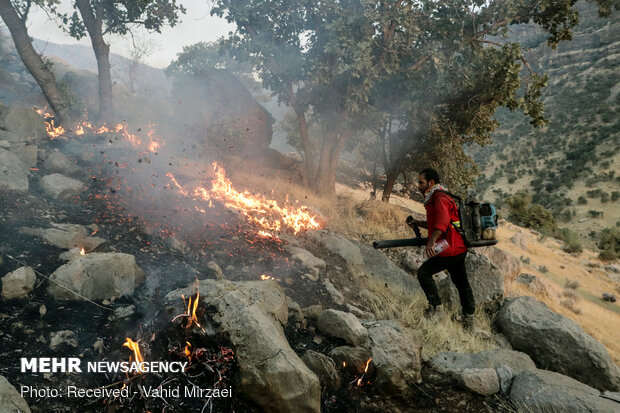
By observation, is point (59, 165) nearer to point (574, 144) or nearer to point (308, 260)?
point (308, 260)

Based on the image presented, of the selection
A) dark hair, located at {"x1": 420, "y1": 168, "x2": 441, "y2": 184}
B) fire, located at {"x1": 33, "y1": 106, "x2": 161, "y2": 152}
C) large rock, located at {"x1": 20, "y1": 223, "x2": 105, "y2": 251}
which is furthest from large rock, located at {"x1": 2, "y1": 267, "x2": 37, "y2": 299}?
fire, located at {"x1": 33, "y1": 106, "x2": 161, "y2": 152}

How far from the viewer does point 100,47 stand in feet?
41.3

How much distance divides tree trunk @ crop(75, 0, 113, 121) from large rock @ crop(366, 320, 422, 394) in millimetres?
14382

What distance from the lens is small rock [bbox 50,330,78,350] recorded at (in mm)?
2919

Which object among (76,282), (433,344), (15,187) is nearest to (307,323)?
(433,344)

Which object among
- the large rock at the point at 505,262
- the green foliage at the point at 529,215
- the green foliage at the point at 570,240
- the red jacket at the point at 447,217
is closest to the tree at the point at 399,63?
the large rock at the point at 505,262

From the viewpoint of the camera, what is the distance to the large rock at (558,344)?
407cm

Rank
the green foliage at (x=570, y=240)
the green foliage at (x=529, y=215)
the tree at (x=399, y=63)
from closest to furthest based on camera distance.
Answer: the tree at (x=399, y=63) < the green foliage at (x=570, y=240) < the green foliage at (x=529, y=215)

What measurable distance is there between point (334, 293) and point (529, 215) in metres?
21.2

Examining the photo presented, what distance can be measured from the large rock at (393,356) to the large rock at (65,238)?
4.25m

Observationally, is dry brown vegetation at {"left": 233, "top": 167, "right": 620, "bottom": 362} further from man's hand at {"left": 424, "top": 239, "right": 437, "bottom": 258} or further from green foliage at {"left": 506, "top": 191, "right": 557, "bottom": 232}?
green foliage at {"left": 506, "top": 191, "right": 557, "bottom": 232}

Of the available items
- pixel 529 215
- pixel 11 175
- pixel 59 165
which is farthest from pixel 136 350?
pixel 529 215

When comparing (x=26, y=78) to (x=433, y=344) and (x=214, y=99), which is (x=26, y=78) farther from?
(x=433, y=344)

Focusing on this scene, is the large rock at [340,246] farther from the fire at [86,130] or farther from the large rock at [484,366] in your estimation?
the fire at [86,130]
